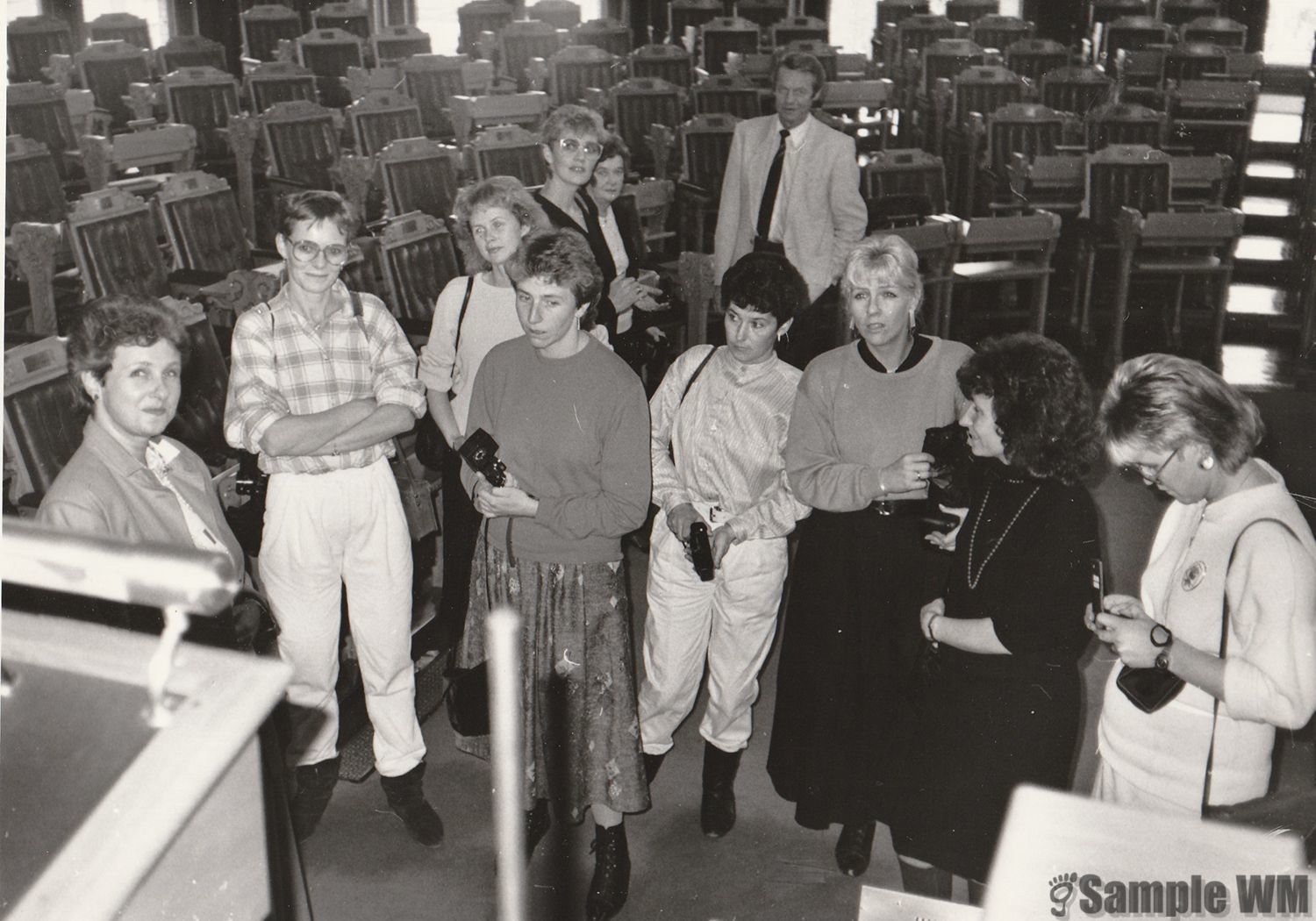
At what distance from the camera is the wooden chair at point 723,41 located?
1075cm

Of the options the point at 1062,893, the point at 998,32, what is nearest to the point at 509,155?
the point at 1062,893

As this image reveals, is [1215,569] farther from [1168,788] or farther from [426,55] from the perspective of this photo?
[426,55]

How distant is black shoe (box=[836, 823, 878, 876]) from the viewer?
2.83 meters

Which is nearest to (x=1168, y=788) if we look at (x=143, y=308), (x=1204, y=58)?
(x=143, y=308)

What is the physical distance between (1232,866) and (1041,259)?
5.34 meters

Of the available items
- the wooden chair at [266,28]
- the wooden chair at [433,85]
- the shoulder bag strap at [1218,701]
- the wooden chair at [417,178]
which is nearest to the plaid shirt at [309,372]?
the shoulder bag strap at [1218,701]

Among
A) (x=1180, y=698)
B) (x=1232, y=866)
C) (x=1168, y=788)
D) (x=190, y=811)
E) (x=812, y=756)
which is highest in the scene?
(x=190, y=811)

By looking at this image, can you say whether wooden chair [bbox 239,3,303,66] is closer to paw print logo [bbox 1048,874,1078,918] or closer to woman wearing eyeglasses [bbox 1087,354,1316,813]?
woman wearing eyeglasses [bbox 1087,354,1316,813]

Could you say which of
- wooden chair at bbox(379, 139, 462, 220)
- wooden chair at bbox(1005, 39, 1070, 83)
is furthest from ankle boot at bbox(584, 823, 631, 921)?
wooden chair at bbox(1005, 39, 1070, 83)

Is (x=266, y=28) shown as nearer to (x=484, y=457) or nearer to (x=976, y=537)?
(x=484, y=457)

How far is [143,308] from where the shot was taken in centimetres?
227

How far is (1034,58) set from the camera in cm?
988

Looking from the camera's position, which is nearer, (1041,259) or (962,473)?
(962,473)

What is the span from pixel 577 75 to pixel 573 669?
7.38 metres
